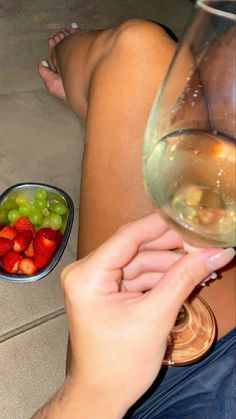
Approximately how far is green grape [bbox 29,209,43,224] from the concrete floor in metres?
0.08

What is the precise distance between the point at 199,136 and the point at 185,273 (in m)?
0.16

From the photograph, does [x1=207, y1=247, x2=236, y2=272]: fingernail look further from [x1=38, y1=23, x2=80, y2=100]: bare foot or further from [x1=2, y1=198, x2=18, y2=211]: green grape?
[x1=38, y1=23, x2=80, y2=100]: bare foot

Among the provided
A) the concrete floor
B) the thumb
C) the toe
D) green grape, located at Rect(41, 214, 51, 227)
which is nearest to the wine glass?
the thumb

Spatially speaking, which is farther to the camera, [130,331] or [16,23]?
[16,23]

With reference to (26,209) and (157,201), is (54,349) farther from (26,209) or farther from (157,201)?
(157,201)

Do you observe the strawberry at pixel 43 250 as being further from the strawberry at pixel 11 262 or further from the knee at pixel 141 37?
the knee at pixel 141 37

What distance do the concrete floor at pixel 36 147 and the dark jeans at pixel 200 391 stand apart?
0.25 meters

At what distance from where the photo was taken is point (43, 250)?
3.45 feet

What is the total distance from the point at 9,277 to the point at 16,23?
92 cm

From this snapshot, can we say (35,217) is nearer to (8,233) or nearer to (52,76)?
(8,233)

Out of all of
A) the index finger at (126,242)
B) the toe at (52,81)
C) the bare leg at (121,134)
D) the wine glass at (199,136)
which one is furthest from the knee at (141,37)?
the toe at (52,81)

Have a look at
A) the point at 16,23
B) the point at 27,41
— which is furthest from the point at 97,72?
the point at 16,23

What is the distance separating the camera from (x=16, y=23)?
162 centimetres

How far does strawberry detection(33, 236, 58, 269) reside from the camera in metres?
1.04
